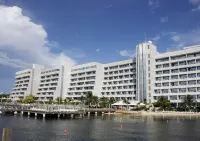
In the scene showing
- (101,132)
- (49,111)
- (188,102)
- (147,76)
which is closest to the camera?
(101,132)

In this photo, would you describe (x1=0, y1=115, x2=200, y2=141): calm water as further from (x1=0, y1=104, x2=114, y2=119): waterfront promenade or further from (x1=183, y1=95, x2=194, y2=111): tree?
(x1=183, y1=95, x2=194, y2=111): tree

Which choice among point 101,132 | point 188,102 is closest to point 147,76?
point 188,102

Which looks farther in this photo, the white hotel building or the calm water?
the white hotel building

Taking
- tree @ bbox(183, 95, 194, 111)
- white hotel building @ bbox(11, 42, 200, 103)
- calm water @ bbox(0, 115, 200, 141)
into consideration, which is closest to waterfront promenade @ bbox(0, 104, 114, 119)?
calm water @ bbox(0, 115, 200, 141)

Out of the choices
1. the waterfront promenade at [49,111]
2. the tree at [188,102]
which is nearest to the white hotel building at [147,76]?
the tree at [188,102]

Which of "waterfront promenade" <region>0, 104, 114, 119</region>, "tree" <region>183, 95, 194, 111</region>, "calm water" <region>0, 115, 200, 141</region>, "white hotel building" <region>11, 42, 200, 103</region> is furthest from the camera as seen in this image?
"white hotel building" <region>11, 42, 200, 103</region>

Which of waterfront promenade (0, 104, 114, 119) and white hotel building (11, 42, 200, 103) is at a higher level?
white hotel building (11, 42, 200, 103)

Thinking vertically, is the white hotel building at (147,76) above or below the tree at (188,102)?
above

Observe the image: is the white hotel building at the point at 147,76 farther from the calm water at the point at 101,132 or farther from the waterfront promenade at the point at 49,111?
the calm water at the point at 101,132

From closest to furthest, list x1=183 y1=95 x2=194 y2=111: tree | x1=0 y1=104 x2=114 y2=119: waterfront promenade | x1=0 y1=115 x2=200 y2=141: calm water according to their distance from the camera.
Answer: x1=0 y1=115 x2=200 y2=141: calm water, x1=0 y1=104 x2=114 y2=119: waterfront promenade, x1=183 y1=95 x2=194 y2=111: tree

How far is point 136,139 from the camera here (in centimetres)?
4372

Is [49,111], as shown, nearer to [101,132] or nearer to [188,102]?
[101,132]

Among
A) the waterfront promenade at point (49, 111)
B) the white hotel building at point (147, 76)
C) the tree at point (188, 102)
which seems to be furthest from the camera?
the white hotel building at point (147, 76)

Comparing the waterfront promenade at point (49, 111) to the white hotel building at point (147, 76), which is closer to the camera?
the waterfront promenade at point (49, 111)
